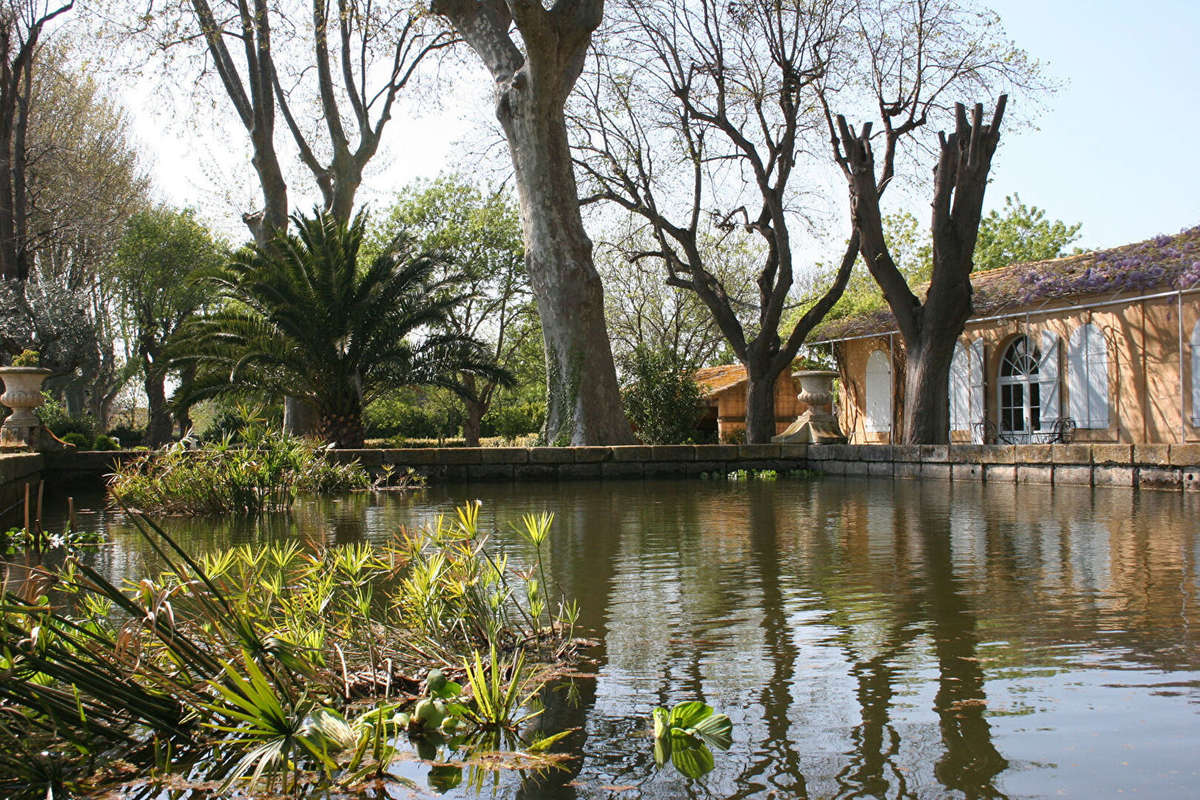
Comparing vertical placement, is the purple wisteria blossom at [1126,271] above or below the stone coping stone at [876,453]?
above

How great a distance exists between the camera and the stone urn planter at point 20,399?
1227cm

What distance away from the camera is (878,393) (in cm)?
2353

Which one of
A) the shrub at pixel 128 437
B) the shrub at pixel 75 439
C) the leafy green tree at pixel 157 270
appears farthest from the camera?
the leafy green tree at pixel 157 270

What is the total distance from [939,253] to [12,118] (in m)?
17.9

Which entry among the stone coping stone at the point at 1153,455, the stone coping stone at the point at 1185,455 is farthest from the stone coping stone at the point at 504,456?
the stone coping stone at the point at 1185,455

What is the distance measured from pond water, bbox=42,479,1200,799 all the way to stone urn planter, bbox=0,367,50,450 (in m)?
5.76

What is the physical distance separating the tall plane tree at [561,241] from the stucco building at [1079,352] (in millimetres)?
8774

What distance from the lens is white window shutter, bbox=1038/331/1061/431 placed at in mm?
19328

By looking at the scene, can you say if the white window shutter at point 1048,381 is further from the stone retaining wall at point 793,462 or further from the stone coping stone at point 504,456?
the stone coping stone at point 504,456

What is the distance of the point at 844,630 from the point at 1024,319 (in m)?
18.1

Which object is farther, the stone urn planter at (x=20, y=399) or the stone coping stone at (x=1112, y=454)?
the stone urn planter at (x=20, y=399)

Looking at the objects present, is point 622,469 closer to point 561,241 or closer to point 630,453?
point 630,453

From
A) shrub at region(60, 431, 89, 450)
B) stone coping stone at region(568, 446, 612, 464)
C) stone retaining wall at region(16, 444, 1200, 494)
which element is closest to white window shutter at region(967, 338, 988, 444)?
stone retaining wall at region(16, 444, 1200, 494)

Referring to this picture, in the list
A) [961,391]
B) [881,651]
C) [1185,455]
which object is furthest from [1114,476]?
[881,651]
